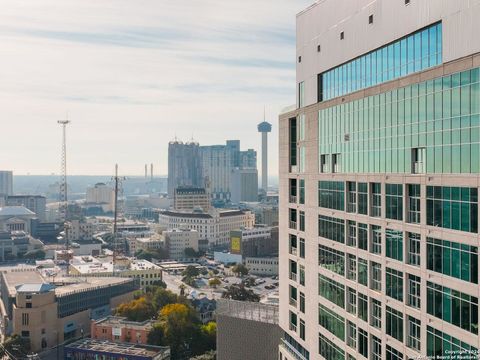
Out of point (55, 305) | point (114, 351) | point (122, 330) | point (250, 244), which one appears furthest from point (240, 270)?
point (114, 351)

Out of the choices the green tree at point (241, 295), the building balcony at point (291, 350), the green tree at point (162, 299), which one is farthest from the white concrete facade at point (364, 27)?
the green tree at point (241, 295)

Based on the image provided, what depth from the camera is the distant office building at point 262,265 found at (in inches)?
6865

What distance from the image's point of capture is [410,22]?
26.3m

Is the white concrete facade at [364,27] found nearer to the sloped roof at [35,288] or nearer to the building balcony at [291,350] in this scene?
the building balcony at [291,350]

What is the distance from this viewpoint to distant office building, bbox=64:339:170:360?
80.2m

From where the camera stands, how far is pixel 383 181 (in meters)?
28.0

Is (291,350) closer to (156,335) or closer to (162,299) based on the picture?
(156,335)

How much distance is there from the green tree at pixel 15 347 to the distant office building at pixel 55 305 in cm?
158

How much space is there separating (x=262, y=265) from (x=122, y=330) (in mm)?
88308

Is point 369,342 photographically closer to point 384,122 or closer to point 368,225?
point 368,225

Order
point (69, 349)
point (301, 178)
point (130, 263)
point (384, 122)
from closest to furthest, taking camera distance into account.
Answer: point (384, 122)
point (301, 178)
point (69, 349)
point (130, 263)

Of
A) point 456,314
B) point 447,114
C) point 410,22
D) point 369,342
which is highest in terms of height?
point 410,22

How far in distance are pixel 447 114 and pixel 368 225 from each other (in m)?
8.38

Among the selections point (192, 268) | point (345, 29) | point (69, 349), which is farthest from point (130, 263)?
point (345, 29)
